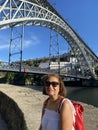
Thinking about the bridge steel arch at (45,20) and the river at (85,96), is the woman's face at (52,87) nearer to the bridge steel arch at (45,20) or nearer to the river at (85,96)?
the river at (85,96)

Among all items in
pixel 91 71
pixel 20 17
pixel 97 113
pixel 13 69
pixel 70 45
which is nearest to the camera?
pixel 97 113

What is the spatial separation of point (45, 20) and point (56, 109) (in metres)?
72.7

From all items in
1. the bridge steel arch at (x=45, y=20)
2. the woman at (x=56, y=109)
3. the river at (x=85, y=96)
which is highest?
the bridge steel arch at (x=45, y=20)

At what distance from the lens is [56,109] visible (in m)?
4.39

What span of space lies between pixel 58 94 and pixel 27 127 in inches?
168

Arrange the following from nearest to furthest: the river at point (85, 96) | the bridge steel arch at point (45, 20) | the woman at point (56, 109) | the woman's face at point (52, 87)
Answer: the woman at point (56, 109)
the woman's face at point (52, 87)
the river at point (85, 96)
the bridge steel arch at point (45, 20)

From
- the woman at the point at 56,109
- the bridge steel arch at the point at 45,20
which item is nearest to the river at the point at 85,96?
the bridge steel arch at the point at 45,20

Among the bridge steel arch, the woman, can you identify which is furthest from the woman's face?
the bridge steel arch

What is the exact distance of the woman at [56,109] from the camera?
4156 mm

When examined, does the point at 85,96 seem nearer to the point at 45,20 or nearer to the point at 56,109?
the point at 45,20

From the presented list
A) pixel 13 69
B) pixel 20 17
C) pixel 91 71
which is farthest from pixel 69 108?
pixel 91 71

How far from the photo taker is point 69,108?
13.8 ft

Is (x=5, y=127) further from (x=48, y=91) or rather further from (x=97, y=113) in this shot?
(x=48, y=91)

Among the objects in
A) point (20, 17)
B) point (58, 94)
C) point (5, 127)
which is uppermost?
point (20, 17)
